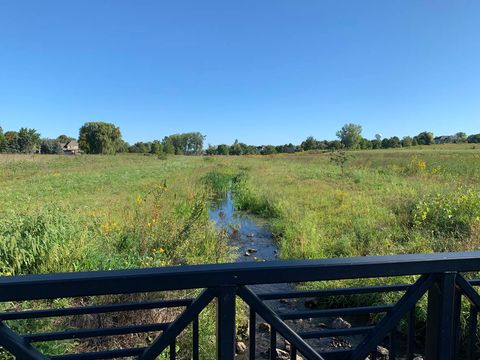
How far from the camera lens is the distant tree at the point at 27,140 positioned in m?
76.5

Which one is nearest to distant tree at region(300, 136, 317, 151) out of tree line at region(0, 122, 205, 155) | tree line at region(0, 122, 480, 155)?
tree line at region(0, 122, 480, 155)

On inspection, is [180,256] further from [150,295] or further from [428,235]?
[428,235]

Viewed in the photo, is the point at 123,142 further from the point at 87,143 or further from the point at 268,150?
the point at 268,150

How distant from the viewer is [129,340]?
13.0 feet

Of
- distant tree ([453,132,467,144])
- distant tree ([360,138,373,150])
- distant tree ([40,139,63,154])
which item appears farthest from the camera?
distant tree ([453,132,467,144])

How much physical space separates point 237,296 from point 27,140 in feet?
297

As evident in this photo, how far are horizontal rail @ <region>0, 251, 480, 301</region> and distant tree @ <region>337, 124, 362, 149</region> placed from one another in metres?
76.7

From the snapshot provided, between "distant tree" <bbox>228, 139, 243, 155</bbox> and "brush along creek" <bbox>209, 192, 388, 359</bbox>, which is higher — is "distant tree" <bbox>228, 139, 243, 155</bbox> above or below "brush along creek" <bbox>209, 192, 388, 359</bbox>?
above

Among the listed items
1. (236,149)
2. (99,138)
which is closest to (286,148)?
(236,149)

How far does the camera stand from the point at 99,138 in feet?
297

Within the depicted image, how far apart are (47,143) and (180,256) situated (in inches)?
4061

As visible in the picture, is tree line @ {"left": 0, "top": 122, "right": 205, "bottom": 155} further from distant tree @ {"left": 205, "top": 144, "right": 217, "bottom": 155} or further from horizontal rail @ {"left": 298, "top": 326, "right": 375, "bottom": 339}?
horizontal rail @ {"left": 298, "top": 326, "right": 375, "bottom": 339}

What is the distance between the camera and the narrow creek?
4.66m

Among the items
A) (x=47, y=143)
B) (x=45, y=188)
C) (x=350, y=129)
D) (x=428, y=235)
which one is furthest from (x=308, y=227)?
(x=47, y=143)
